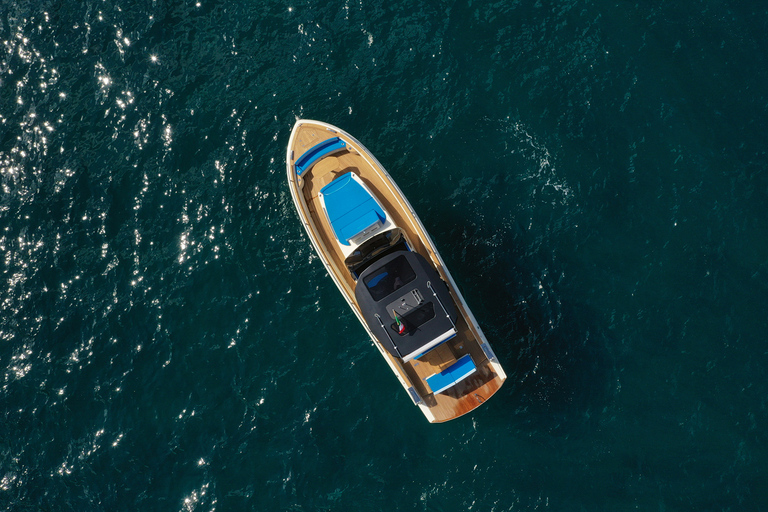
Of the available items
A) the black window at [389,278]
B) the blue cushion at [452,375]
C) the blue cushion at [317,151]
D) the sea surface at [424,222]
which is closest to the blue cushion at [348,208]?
the blue cushion at [317,151]

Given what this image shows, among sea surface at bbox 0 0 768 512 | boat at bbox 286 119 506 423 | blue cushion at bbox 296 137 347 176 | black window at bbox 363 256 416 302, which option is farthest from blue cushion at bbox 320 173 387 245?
sea surface at bbox 0 0 768 512

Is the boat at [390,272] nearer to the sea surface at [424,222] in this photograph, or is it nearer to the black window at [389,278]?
the black window at [389,278]

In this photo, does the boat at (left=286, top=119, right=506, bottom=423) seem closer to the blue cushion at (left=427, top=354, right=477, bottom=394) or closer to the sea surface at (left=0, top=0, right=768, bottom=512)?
the blue cushion at (left=427, top=354, right=477, bottom=394)

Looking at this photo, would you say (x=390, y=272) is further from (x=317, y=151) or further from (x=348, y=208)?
(x=317, y=151)

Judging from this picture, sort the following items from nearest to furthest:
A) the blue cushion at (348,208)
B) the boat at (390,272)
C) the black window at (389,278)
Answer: the boat at (390,272), the black window at (389,278), the blue cushion at (348,208)

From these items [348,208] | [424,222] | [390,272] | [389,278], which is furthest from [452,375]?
[348,208]

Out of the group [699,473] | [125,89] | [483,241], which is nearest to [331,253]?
[483,241]
